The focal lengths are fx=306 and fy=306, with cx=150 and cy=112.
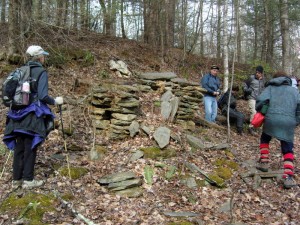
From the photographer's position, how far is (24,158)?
4910 millimetres

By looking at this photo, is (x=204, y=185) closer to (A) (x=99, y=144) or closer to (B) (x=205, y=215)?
(B) (x=205, y=215)

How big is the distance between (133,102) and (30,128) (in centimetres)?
335

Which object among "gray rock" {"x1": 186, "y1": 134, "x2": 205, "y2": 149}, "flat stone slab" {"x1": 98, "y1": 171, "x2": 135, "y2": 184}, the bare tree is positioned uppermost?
the bare tree

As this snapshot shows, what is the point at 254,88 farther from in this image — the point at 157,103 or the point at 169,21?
the point at 169,21

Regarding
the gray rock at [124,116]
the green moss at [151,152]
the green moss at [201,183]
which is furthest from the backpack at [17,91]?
the green moss at [201,183]

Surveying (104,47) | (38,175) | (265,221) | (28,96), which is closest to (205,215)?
(265,221)

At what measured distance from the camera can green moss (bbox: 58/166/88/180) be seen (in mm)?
5648

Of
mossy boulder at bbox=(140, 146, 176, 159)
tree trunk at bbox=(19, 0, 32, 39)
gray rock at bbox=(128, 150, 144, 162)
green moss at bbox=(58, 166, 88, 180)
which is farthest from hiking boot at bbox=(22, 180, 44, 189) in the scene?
tree trunk at bbox=(19, 0, 32, 39)

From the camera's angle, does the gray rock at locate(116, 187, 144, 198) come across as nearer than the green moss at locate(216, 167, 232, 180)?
Yes

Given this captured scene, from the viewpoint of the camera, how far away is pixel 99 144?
277 inches

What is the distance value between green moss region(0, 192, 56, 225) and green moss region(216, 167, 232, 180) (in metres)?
3.34

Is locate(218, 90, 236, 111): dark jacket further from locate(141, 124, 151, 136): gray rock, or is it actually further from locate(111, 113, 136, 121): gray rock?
locate(111, 113, 136, 121): gray rock

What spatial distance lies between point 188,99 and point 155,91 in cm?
119

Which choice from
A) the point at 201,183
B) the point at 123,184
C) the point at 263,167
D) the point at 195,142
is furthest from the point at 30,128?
the point at 263,167
